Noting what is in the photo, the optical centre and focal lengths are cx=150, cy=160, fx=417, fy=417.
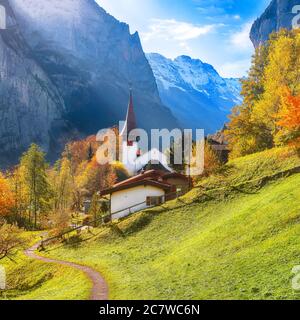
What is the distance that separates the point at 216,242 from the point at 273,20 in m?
158

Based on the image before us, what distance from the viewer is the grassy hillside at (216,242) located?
19.6 m

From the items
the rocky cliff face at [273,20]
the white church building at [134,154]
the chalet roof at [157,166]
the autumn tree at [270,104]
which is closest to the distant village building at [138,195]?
the autumn tree at [270,104]

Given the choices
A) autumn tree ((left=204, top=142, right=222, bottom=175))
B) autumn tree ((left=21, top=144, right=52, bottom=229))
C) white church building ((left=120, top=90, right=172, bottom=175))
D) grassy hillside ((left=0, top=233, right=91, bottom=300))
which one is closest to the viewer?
grassy hillside ((left=0, top=233, right=91, bottom=300))

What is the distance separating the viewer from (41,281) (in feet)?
114

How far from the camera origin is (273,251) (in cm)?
2125

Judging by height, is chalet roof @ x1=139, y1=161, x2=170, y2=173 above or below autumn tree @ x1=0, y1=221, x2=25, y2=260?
above

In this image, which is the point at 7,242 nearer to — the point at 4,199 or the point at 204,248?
the point at 204,248

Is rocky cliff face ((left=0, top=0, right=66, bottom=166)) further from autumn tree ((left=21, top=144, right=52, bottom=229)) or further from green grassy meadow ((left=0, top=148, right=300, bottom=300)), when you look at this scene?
green grassy meadow ((left=0, top=148, right=300, bottom=300))

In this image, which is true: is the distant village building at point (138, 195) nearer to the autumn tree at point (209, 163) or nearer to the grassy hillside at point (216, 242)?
the autumn tree at point (209, 163)

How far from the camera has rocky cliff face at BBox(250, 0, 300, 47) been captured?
161 metres

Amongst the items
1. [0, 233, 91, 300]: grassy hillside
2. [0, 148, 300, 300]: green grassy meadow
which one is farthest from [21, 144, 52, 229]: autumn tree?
[0, 148, 300, 300]: green grassy meadow

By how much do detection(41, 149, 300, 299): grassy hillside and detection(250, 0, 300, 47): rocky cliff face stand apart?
130 m
